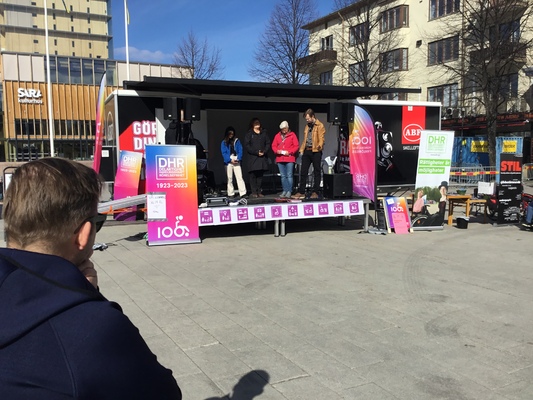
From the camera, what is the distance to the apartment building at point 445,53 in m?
26.4

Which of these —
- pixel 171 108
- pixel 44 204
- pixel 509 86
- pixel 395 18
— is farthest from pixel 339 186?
pixel 395 18

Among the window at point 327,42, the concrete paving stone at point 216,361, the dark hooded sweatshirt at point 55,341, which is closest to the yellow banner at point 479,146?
the window at point 327,42

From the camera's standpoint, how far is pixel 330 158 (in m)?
12.8

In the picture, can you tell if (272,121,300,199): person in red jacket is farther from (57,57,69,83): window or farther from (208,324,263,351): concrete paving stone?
(57,57,69,83): window

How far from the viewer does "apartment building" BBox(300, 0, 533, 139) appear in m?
26.4

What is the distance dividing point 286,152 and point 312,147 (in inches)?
23.2

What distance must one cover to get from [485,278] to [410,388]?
3.44 m

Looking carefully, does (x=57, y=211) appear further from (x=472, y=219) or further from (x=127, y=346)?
(x=472, y=219)

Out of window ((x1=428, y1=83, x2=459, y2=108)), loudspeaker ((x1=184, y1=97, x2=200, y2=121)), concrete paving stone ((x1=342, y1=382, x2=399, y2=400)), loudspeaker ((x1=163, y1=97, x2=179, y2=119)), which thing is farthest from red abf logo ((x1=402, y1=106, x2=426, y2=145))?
window ((x1=428, y1=83, x2=459, y2=108))

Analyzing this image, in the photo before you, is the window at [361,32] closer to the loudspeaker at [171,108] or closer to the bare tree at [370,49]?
the bare tree at [370,49]

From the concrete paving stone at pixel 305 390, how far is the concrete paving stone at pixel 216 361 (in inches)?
15.0

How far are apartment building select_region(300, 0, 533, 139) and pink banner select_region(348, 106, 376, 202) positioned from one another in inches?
629

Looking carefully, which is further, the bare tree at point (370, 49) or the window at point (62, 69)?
the window at point (62, 69)

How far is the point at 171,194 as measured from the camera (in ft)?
Result: 26.8
